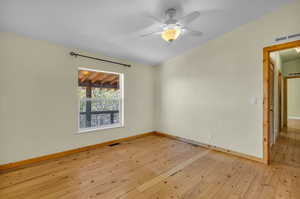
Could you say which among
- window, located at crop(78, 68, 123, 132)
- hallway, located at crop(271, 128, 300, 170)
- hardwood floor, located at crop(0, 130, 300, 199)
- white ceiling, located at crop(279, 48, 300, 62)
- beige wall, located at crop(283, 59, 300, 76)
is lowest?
hardwood floor, located at crop(0, 130, 300, 199)

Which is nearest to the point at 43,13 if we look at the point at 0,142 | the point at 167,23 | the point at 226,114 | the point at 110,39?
the point at 110,39

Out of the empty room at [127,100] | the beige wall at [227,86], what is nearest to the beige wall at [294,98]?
the empty room at [127,100]

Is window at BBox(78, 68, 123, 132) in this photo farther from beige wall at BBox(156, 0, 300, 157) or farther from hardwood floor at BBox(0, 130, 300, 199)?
beige wall at BBox(156, 0, 300, 157)

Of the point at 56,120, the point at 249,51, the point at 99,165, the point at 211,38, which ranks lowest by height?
the point at 99,165

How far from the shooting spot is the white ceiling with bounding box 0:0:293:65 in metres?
1.91

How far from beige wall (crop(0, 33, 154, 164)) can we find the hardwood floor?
379mm

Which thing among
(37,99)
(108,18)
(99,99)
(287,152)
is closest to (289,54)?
(287,152)

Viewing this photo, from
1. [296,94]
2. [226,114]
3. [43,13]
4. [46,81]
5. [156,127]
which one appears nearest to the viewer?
[43,13]

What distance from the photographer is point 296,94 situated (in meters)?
7.07

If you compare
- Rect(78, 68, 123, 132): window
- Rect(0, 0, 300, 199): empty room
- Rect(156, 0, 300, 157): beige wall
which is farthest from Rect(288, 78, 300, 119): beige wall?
Rect(78, 68, 123, 132): window

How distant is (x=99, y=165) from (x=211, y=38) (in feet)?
12.1

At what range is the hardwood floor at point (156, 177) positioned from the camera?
5.68 feet

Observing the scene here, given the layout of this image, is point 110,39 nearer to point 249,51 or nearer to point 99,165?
point 99,165

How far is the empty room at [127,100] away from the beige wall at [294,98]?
16.3 ft
